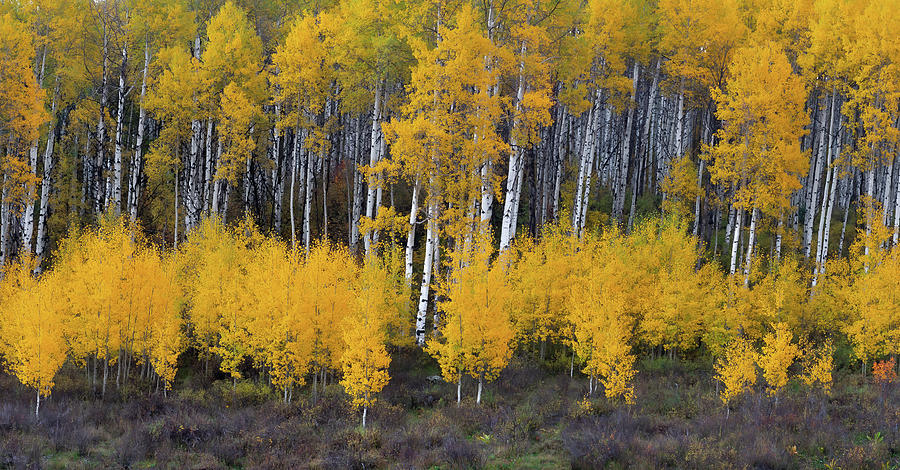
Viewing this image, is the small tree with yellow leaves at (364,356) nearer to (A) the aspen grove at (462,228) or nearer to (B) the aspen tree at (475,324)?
(A) the aspen grove at (462,228)

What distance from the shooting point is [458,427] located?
57.3ft

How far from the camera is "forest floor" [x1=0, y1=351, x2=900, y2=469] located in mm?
15359

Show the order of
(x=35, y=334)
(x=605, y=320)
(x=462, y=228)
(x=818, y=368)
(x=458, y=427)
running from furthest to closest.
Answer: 1. (x=462, y=228)
2. (x=605, y=320)
3. (x=35, y=334)
4. (x=818, y=368)
5. (x=458, y=427)

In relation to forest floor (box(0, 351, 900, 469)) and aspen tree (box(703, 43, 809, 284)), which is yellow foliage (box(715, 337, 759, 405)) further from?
aspen tree (box(703, 43, 809, 284))

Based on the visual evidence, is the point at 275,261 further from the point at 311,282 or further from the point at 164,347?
the point at 164,347

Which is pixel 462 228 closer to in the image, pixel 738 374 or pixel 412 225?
pixel 412 225

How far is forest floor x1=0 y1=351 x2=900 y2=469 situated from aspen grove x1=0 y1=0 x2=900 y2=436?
0.78m

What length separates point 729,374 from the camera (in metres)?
18.0

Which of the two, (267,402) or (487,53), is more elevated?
(487,53)

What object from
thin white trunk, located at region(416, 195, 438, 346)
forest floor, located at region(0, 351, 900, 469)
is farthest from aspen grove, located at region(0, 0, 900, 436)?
forest floor, located at region(0, 351, 900, 469)

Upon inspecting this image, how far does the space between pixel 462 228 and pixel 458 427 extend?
673 cm

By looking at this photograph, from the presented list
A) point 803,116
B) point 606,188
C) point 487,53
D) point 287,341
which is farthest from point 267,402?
point 606,188

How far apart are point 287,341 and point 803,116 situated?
1996cm

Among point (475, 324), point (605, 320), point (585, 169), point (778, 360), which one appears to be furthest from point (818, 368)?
point (585, 169)
